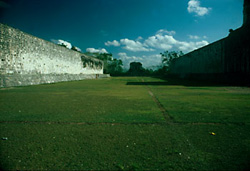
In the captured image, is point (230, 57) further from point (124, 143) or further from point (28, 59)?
point (28, 59)

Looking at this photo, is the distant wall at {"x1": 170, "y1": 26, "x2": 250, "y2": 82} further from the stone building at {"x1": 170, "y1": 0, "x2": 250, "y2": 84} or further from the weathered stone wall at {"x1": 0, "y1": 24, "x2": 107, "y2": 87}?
the weathered stone wall at {"x1": 0, "y1": 24, "x2": 107, "y2": 87}

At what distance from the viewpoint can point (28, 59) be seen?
41.1 ft

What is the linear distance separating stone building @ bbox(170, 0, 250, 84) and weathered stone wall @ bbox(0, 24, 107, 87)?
16.8 m

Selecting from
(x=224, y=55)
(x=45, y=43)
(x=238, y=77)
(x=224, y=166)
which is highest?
(x=45, y=43)

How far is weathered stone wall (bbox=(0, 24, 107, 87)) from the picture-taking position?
32.2 feet

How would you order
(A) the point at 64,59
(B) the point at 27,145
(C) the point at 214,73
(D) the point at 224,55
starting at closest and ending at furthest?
(B) the point at 27,145 < (D) the point at 224,55 < (C) the point at 214,73 < (A) the point at 64,59

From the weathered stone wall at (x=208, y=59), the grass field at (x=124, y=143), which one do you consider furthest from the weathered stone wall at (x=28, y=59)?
the weathered stone wall at (x=208, y=59)

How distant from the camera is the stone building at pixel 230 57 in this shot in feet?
39.4

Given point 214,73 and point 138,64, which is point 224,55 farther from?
point 138,64

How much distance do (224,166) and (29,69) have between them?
14456 mm

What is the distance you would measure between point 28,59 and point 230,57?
58.2 feet

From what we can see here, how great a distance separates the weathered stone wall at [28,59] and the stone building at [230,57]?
660 inches

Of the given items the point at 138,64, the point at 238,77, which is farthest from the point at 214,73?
the point at 138,64

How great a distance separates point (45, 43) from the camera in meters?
15.4
